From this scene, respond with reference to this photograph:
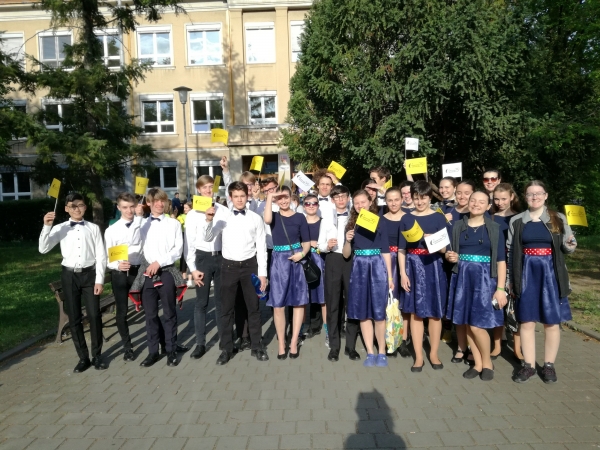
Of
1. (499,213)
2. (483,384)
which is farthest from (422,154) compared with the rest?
(483,384)

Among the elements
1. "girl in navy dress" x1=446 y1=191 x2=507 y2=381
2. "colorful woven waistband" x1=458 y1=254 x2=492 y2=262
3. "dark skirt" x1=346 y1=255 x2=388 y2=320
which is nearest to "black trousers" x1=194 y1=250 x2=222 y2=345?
"dark skirt" x1=346 y1=255 x2=388 y2=320

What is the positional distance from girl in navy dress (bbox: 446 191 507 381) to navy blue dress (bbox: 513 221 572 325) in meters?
0.23

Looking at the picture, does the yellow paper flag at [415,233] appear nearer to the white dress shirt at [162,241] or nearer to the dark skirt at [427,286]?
the dark skirt at [427,286]

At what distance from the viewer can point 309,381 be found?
5.06m

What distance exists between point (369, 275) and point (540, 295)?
1.78 metres

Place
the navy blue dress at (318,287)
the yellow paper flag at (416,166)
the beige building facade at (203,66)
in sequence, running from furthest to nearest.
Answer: the beige building facade at (203,66)
the yellow paper flag at (416,166)
the navy blue dress at (318,287)

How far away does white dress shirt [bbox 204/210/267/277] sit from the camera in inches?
227

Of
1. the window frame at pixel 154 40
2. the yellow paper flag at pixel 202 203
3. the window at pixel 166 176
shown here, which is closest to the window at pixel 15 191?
the window at pixel 166 176

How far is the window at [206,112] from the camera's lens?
2702 centimetres

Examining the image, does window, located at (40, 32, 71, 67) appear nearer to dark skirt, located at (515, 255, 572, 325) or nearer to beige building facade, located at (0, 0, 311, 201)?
beige building facade, located at (0, 0, 311, 201)

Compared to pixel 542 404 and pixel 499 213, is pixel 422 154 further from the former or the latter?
pixel 542 404

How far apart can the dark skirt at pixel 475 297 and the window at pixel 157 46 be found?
84.2 ft

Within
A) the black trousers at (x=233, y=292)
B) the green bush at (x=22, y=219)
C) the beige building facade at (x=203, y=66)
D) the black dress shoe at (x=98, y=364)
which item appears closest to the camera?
the black dress shoe at (x=98, y=364)

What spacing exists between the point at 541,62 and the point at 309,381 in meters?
16.5
